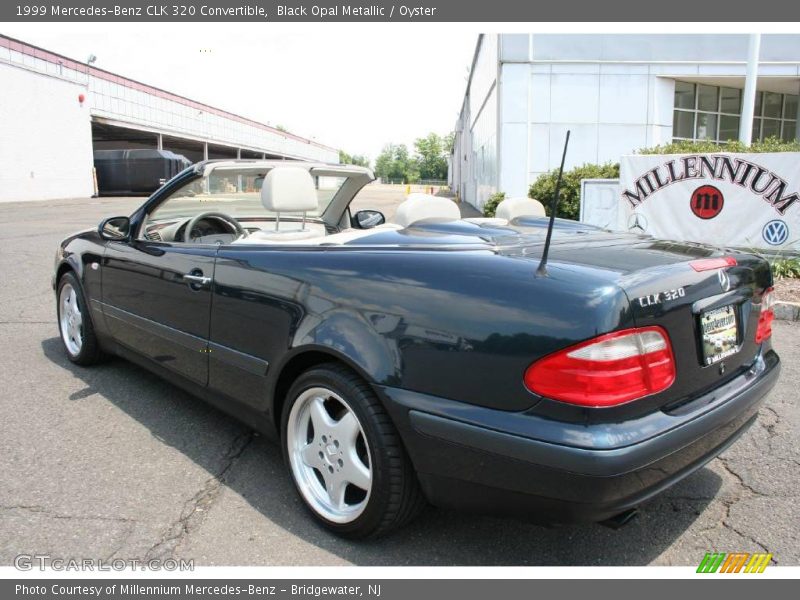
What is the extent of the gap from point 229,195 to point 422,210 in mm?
1355

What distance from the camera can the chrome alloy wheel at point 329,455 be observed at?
2439 millimetres

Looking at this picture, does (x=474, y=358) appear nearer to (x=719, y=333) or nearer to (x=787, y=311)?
(x=719, y=333)

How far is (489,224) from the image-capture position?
3.36 m

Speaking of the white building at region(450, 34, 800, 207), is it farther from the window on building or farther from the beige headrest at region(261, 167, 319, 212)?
the beige headrest at region(261, 167, 319, 212)

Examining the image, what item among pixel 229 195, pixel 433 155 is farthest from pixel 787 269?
pixel 433 155

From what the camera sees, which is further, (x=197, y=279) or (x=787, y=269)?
(x=787, y=269)

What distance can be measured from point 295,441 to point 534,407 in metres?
1.18

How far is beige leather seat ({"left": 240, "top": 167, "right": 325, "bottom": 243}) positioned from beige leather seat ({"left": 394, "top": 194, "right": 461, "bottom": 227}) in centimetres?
50

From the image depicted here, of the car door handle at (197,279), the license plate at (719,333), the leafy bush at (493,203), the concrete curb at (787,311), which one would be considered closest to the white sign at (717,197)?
the concrete curb at (787,311)

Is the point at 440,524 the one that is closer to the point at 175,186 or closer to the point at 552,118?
the point at 175,186

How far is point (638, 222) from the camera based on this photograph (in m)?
9.05

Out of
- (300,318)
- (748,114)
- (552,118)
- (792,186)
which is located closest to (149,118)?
(552,118)

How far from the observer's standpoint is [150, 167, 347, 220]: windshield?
372cm
